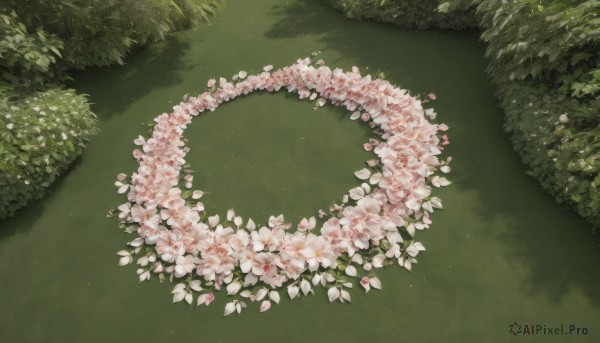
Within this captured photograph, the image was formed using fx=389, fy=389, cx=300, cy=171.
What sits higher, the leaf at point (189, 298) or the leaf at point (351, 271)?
the leaf at point (351, 271)

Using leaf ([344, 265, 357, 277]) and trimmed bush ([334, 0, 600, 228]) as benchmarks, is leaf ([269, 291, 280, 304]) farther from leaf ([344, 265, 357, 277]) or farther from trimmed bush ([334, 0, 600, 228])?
trimmed bush ([334, 0, 600, 228])

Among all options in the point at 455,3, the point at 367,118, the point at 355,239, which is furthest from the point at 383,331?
the point at 455,3

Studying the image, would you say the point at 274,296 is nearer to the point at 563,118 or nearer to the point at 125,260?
the point at 125,260

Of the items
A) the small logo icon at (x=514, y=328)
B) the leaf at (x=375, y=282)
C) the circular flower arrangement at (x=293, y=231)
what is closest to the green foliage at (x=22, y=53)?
the circular flower arrangement at (x=293, y=231)

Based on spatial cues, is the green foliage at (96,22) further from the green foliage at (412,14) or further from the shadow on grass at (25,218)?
the green foliage at (412,14)

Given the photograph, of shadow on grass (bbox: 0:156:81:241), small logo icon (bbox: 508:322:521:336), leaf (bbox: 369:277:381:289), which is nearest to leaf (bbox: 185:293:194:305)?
leaf (bbox: 369:277:381:289)

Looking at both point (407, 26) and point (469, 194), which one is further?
point (407, 26)

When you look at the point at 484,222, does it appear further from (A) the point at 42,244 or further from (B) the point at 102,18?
(B) the point at 102,18
